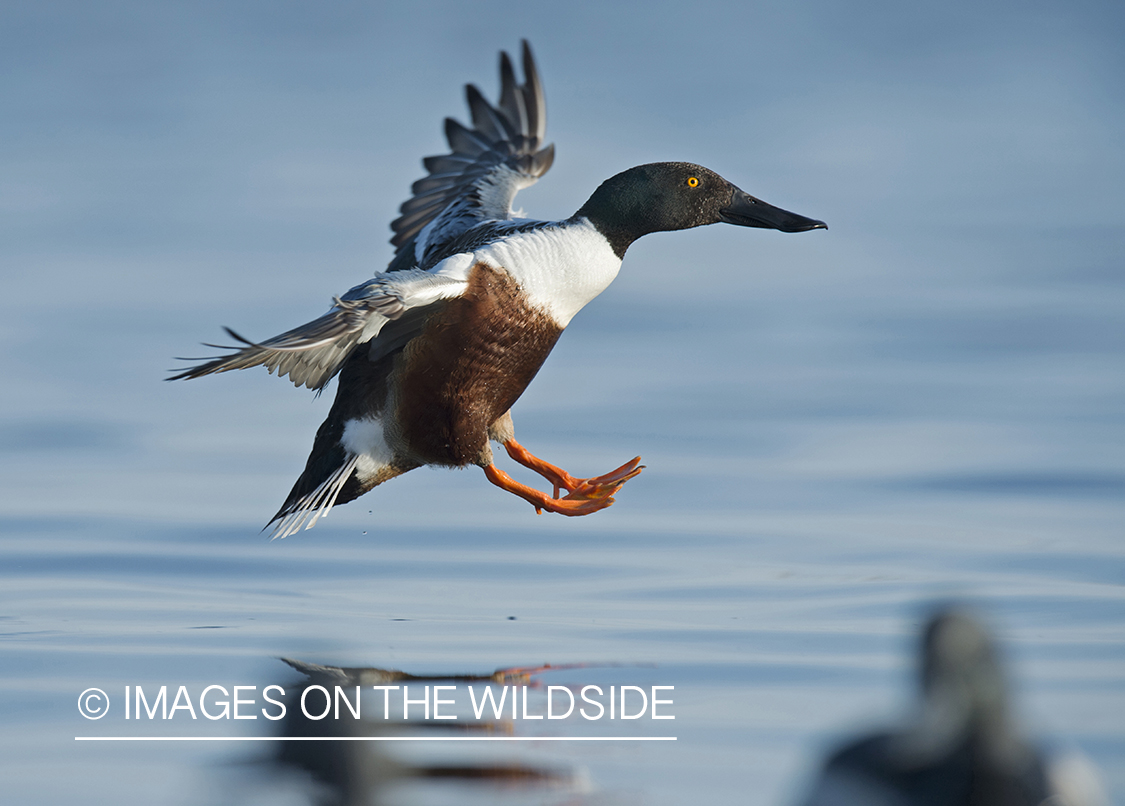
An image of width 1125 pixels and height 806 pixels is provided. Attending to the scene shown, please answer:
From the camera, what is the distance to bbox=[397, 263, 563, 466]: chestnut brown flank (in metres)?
5.53

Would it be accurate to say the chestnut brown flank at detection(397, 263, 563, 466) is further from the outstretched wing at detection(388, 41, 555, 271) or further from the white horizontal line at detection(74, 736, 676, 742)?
the white horizontal line at detection(74, 736, 676, 742)

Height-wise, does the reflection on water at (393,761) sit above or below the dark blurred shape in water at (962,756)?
above

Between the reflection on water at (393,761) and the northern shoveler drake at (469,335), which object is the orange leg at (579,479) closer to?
the northern shoveler drake at (469,335)

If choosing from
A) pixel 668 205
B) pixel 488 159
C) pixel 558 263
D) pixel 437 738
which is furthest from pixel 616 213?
pixel 437 738

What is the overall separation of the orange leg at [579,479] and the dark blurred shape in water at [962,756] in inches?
146

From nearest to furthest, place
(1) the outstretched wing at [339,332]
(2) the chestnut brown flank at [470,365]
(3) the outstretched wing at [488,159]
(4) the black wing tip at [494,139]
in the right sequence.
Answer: (1) the outstretched wing at [339,332]
(2) the chestnut brown flank at [470,365]
(3) the outstretched wing at [488,159]
(4) the black wing tip at [494,139]

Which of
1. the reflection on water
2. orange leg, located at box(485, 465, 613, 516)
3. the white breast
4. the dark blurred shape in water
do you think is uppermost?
the white breast

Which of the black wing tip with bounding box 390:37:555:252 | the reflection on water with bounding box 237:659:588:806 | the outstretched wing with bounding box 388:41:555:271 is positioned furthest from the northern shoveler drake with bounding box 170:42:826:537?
the reflection on water with bounding box 237:659:588:806

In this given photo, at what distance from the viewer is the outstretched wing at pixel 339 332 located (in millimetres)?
4836

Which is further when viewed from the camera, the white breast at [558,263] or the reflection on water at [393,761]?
the white breast at [558,263]

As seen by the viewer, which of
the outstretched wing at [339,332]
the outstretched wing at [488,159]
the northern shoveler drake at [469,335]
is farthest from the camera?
the outstretched wing at [488,159]

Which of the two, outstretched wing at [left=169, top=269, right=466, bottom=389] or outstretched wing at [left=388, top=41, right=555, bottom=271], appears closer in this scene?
outstretched wing at [left=169, top=269, right=466, bottom=389]

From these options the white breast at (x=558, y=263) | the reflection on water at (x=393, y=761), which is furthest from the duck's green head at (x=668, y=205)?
the reflection on water at (x=393, y=761)

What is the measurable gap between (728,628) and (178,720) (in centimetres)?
222
